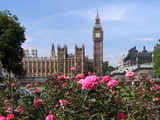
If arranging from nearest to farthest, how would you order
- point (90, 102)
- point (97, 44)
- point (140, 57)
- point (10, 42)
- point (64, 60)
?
1. point (90, 102)
2. point (10, 42)
3. point (64, 60)
4. point (97, 44)
5. point (140, 57)

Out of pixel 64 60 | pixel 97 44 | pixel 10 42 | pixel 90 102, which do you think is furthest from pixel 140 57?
pixel 90 102

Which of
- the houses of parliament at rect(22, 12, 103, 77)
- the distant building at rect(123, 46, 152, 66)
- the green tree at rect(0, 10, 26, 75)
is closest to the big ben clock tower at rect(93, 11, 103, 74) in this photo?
the houses of parliament at rect(22, 12, 103, 77)

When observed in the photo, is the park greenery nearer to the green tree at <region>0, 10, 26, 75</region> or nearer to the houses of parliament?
the green tree at <region>0, 10, 26, 75</region>

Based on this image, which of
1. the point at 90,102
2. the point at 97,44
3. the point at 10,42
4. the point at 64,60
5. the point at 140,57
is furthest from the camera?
the point at 140,57

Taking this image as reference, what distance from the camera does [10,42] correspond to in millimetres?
34344

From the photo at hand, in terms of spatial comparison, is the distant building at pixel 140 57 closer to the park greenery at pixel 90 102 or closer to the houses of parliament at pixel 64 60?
the houses of parliament at pixel 64 60

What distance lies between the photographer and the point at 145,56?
140 metres

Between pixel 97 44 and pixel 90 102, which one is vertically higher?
pixel 97 44

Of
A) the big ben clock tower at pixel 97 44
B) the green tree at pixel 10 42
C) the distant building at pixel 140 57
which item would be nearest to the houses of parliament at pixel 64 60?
the big ben clock tower at pixel 97 44

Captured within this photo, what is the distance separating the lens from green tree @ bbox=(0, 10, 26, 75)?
3372cm

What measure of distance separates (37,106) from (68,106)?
1.97 feet

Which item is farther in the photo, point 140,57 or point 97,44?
point 140,57

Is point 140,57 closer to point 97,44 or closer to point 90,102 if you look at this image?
point 97,44

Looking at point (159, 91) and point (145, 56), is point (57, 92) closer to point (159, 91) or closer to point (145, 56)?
point (159, 91)
